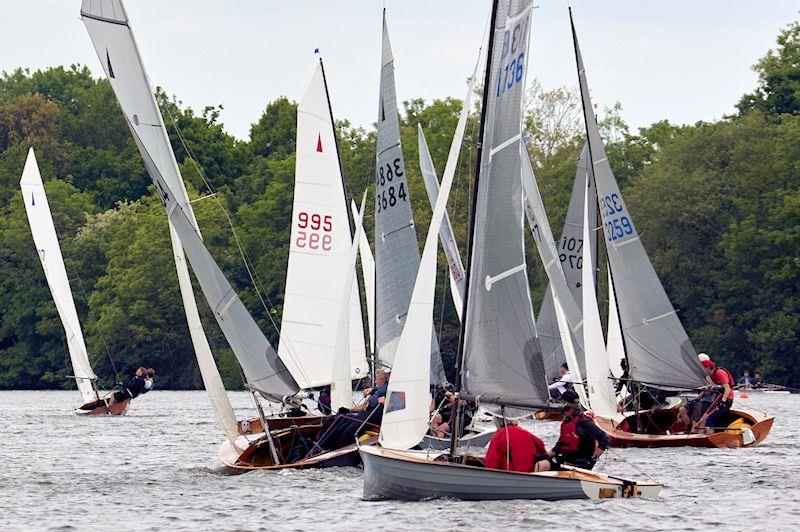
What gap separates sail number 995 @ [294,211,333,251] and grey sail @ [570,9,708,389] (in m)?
4.83

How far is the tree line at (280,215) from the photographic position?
59344 millimetres

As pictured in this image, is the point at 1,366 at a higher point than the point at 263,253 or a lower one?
lower

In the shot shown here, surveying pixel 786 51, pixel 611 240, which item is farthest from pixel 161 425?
pixel 786 51

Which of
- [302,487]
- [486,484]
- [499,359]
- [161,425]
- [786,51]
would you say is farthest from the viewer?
[786,51]

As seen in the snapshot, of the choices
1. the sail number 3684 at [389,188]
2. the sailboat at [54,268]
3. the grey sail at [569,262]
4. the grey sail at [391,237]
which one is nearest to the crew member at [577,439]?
the grey sail at [391,237]

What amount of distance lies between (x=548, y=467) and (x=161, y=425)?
20.4 meters

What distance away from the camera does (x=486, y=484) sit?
16.5 metres

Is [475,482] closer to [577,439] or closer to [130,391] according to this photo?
[577,439]

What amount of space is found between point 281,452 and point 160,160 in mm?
4411

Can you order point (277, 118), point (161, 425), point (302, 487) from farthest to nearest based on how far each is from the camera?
point (277, 118)
point (161, 425)
point (302, 487)

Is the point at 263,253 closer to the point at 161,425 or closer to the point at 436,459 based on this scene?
the point at 161,425

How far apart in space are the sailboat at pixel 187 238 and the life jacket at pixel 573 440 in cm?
411

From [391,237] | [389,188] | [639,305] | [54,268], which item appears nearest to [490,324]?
Result: [391,237]

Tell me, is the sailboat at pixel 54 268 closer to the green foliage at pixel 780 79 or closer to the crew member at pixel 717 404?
the crew member at pixel 717 404
